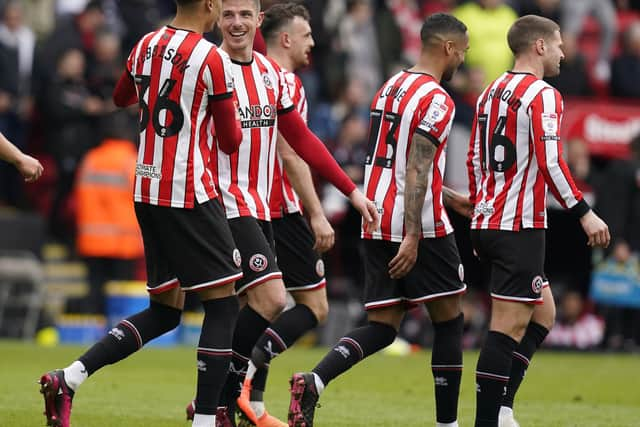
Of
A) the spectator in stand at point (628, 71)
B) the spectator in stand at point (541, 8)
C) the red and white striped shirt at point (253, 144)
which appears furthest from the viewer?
the spectator in stand at point (628, 71)

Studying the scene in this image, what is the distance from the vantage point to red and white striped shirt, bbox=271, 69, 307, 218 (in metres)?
8.91

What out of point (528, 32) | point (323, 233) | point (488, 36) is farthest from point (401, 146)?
point (488, 36)

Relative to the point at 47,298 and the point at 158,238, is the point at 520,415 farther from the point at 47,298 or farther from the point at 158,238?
the point at 47,298

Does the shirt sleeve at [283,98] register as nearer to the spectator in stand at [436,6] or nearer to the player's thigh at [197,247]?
the player's thigh at [197,247]

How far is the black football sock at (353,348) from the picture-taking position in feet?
26.6

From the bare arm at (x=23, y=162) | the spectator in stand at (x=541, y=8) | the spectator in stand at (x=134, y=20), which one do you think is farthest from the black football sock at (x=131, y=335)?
the spectator in stand at (x=541, y=8)

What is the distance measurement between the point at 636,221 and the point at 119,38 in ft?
22.2

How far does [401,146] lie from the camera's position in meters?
8.11

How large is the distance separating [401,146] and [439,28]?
0.74 m

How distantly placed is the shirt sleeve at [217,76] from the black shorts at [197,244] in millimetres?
564

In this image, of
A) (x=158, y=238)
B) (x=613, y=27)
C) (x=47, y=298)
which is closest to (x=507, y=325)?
(x=158, y=238)

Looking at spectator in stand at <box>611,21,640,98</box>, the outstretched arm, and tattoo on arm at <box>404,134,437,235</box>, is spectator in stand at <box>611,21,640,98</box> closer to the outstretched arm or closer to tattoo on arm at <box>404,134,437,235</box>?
tattoo on arm at <box>404,134,437,235</box>

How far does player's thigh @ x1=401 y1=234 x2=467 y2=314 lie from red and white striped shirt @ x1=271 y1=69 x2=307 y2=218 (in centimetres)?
120

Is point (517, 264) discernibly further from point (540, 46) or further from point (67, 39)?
point (67, 39)
